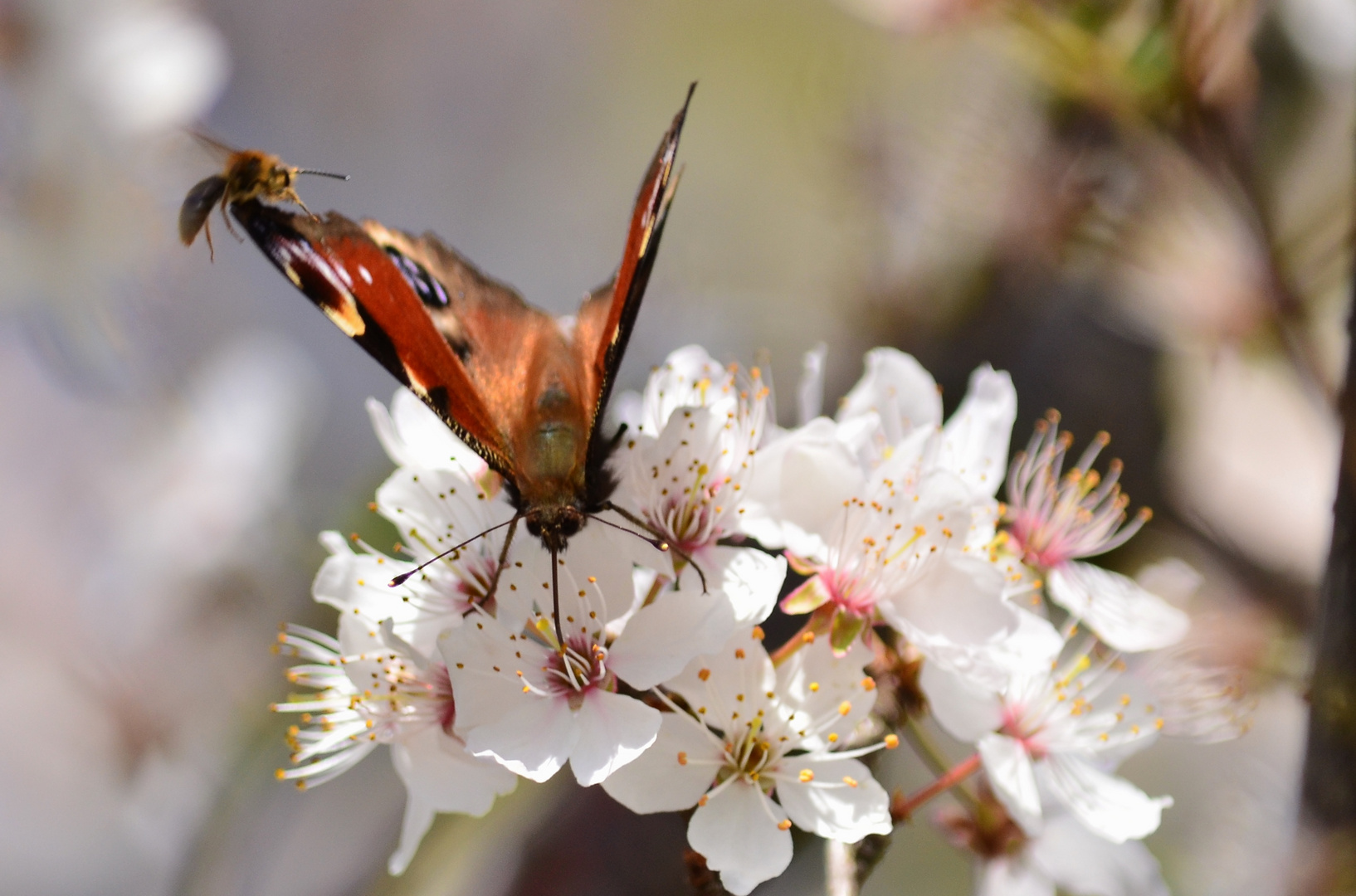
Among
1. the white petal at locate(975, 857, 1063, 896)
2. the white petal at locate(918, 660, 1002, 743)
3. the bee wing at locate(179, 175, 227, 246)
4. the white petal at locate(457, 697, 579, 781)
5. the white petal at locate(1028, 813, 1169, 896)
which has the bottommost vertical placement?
the white petal at locate(975, 857, 1063, 896)

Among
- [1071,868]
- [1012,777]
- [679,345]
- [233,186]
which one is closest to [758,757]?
[1012,777]

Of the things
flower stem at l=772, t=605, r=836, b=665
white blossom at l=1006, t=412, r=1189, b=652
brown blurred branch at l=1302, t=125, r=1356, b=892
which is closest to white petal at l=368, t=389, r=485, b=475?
flower stem at l=772, t=605, r=836, b=665

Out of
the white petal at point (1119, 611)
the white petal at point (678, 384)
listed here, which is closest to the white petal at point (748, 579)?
the white petal at point (678, 384)

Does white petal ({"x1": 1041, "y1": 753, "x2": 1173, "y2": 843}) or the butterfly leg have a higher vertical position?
the butterfly leg

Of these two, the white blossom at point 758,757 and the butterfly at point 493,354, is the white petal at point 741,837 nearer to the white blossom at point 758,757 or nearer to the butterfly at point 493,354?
the white blossom at point 758,757

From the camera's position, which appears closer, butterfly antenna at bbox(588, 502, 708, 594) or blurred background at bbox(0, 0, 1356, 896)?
butterfly antenna at bbox(588, 502, 708, 594)

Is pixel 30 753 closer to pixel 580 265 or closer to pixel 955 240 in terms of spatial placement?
pixel 580 265

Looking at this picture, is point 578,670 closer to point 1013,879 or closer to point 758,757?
point 758,757

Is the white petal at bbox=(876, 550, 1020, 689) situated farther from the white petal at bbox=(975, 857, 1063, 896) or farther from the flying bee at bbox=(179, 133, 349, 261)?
the flying bee at bbox=(179, 133, 349, 261)

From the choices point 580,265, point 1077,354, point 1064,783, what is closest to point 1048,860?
point 1064,783
